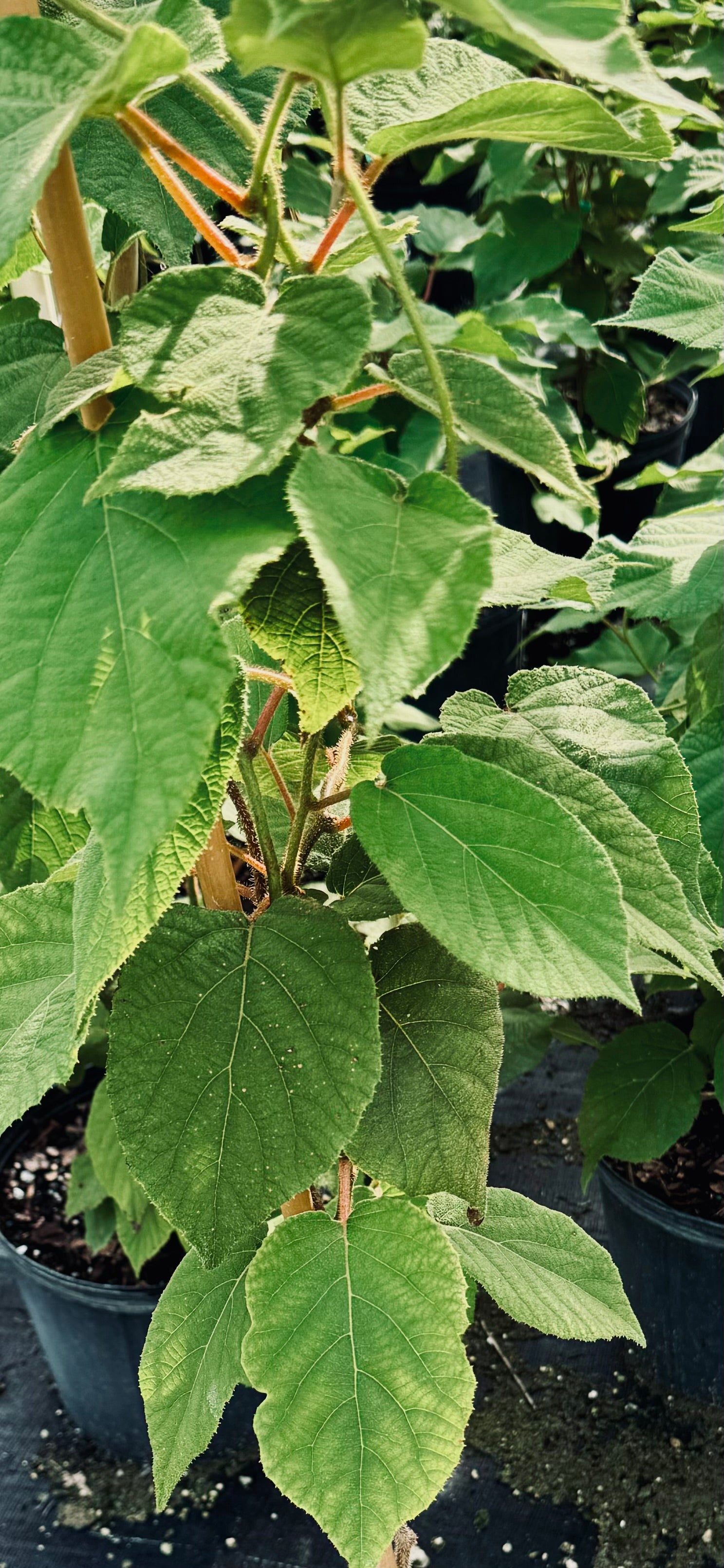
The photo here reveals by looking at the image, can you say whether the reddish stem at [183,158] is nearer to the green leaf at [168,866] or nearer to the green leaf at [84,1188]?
the green leaf at [168,866]

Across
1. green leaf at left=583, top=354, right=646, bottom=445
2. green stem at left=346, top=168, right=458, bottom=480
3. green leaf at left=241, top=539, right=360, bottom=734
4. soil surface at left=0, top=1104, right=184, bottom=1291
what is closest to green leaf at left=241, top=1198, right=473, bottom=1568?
green leaf at left=241, top=539, right=360, bottom=734

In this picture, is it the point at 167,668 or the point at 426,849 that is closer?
the point at 167,668

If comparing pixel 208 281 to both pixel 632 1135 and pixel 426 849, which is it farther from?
pixel 632 1135

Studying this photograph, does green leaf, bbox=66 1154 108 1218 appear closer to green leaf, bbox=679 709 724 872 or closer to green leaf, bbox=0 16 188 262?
green leaf, bbox=679 709 724 872

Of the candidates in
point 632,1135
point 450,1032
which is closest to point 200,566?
point 450,1032

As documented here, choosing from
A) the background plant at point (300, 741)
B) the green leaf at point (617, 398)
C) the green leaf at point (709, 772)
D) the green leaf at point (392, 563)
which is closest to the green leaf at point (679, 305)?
the green leaf at point (709, 772)
